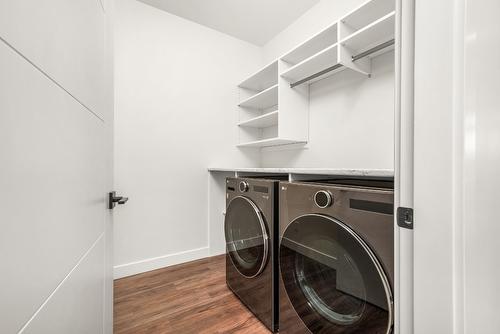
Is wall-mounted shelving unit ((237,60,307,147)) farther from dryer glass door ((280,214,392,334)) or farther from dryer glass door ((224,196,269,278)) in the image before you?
dryer glass door ((280,214,392,334))

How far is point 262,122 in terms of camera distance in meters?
2.33

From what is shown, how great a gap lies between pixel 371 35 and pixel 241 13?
1305mm

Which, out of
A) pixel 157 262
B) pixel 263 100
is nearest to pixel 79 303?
pixel 157 262

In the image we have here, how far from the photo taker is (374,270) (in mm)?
Answer: 724

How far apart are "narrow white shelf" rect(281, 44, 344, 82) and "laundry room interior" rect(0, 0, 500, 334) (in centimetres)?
2

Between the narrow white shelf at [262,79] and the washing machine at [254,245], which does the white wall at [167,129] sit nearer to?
the narrow white shelf at [262,79]

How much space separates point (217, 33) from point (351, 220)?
242cm

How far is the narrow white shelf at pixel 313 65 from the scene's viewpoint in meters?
1.56

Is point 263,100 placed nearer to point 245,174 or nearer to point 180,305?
point 245,174

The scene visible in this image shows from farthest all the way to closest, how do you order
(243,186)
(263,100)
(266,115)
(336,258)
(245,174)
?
(263,100), (266,115), (245,174), (243,186), (336,258)

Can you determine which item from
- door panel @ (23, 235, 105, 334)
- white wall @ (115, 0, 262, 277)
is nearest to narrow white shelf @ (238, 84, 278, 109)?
white wall @ (115, 0, 262, 277)

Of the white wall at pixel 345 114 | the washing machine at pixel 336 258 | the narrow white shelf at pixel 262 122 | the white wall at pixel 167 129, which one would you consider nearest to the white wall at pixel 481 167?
the washing machine at pixel 336 258

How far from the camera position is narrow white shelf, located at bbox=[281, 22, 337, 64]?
1556 millimetres

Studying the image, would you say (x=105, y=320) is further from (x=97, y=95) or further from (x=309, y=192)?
(x=309, y=192)
